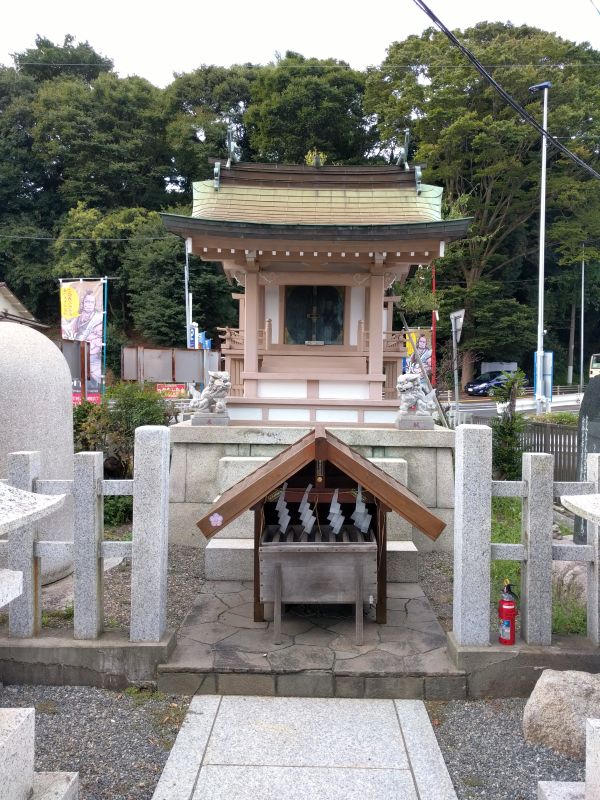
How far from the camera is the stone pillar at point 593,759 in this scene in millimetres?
2318

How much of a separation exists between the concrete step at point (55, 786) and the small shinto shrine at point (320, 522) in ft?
5.85

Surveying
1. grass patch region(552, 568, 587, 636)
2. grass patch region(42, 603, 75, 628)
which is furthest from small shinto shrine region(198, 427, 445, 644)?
grass patch region(42, 603, 75, 628)

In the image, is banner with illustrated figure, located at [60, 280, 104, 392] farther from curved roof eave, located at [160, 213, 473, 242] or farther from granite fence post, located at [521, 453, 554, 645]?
granite fence post, located at [521, 453, 554, 645]

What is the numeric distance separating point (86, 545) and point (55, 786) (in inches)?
74.8

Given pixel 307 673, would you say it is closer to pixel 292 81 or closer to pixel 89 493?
pixel 89 493

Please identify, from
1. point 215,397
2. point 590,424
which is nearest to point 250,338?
point 215,397

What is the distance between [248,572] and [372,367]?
4986mm

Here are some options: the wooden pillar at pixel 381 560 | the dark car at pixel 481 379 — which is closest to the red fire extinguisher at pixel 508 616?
the wooden pillar at pixel 381 560

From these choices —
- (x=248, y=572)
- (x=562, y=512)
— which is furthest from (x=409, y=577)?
(x=562, y=512)

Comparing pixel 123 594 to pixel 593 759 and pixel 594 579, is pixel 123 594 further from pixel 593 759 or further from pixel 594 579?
pixel 593 759

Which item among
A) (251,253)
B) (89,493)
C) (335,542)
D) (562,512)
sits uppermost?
(251,253)

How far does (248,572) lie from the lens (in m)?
6.50

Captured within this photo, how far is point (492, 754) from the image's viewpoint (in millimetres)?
3545

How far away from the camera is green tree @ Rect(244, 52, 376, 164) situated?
34875mm
